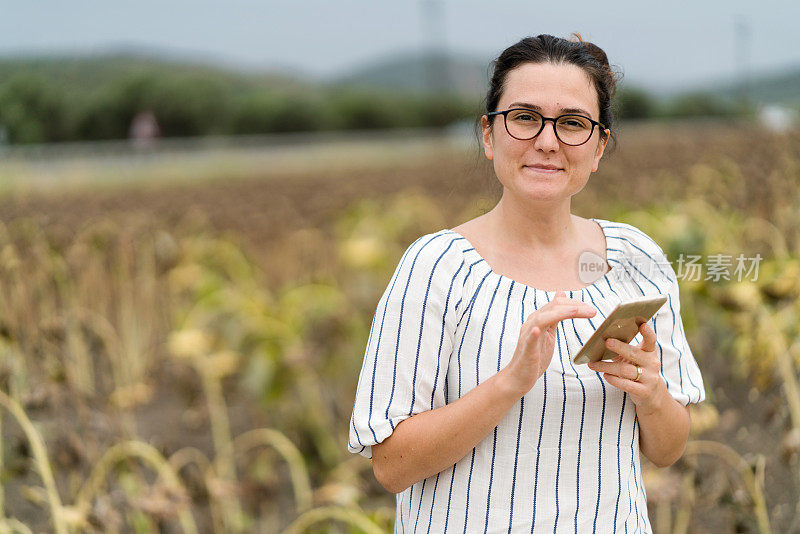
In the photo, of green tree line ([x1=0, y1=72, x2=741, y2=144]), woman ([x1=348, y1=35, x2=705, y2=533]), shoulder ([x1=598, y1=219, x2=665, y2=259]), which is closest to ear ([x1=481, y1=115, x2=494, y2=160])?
woman ([x1=348, y1=35, x2=705, y2=533])

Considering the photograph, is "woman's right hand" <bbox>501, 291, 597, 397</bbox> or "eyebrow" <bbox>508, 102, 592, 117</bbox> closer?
"woman's right hand" <bbox>501, 291, 597, 397</bbox>

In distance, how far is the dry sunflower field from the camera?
2.14 meters

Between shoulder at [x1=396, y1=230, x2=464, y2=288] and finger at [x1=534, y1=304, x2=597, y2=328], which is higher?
shoulder at [x1=396, y1=230, x2=464, y2=288]

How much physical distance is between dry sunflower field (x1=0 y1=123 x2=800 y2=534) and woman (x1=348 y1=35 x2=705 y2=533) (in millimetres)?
193

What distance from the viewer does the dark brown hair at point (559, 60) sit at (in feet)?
3.61

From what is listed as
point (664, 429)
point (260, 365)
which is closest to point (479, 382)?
point (664, 429)

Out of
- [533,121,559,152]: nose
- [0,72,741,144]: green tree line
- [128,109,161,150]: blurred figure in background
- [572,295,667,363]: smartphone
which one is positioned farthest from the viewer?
[0,72,741,144]: green tree line

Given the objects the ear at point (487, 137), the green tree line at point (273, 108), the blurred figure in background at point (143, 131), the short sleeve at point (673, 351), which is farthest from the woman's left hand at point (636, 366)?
the blurred figure in background at point (143, 131)

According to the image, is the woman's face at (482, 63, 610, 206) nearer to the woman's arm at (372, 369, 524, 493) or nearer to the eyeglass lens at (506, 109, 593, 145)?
the eyeglass lens at (506, 109, 593, 145)

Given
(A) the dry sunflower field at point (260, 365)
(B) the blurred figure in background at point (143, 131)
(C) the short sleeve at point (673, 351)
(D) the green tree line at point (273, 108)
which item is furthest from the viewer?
(D) the green tree line at point (273, 108)

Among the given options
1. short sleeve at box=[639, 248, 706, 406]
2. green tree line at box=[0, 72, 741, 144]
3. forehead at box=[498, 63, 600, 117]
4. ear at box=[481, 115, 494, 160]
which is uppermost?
forehead at box=[498, 63, 600, 117]

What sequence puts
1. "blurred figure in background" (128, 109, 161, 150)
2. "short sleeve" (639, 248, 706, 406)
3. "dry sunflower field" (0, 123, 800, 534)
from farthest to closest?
"blurred figure in background" (128, 109, 161, 150)
"dry sunflower field" (0, 123, 800, 534)
"short sleeve" (639, 248, 706, 406)

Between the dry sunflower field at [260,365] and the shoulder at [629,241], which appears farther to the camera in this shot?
the dry sunflower field at [260,365]

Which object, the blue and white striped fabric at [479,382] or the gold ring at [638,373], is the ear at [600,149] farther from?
the gold ring at [638,373]
